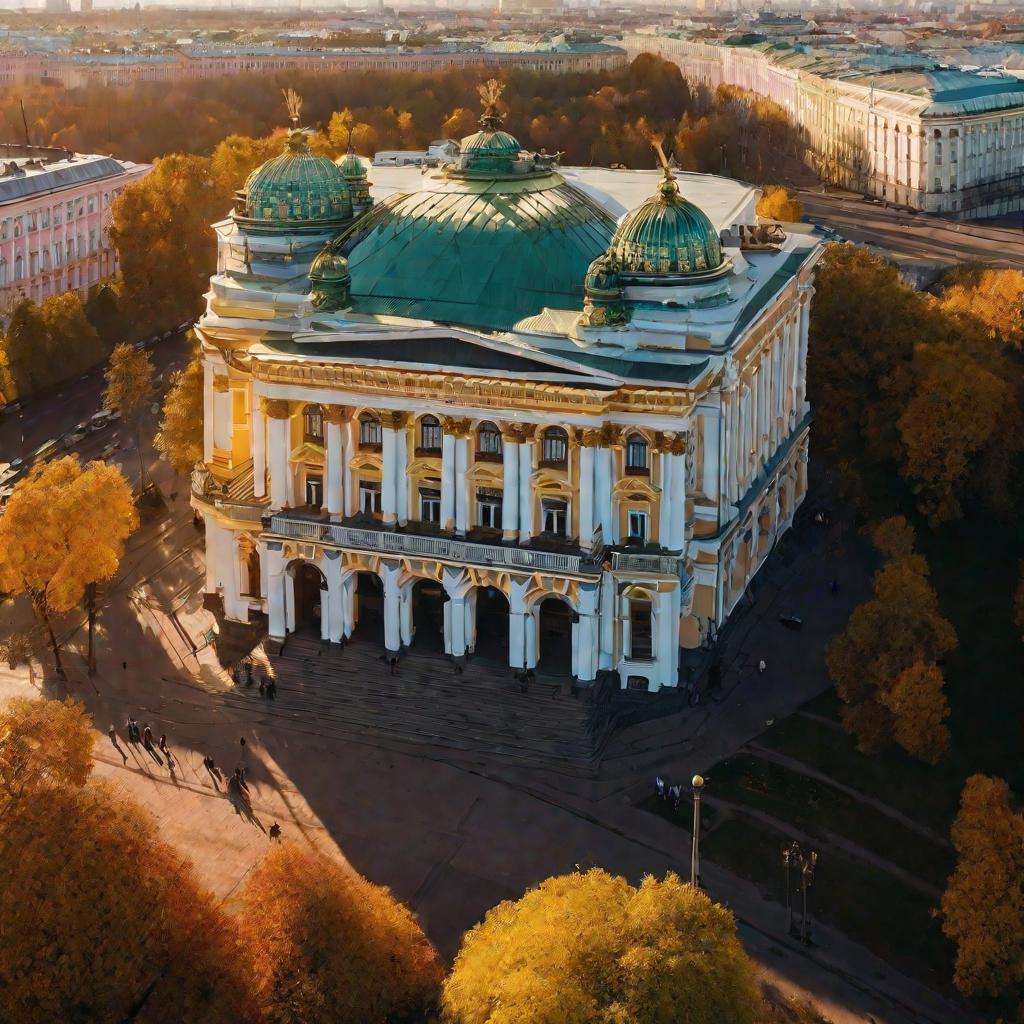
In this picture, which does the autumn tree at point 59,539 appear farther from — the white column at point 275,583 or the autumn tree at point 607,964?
the autumn tree at point 607,964

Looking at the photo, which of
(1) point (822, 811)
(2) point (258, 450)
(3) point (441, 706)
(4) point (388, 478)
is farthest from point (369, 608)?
(1) point (822, 811)

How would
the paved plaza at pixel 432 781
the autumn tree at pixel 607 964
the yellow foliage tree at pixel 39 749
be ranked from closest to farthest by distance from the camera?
1. the autumn tree at pixel 607 964
2. the yellow foliage tree at pixel 39 749
3. the paved plaza at pixel 432 781

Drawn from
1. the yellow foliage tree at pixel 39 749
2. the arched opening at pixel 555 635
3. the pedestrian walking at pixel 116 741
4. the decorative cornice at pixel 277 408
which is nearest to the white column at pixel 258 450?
the decorative cornice at pixel 277 408

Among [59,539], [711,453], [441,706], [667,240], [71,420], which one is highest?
[667,240]

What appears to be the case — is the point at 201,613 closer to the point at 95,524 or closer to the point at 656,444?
the point at 95,524

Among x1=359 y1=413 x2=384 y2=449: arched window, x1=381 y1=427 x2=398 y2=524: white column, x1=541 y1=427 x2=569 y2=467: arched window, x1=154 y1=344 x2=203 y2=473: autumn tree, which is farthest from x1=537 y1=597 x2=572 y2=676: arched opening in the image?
x1=154 y1=344 x2=203 y2=473: autumn tree

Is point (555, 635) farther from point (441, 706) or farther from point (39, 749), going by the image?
point (39, 749)

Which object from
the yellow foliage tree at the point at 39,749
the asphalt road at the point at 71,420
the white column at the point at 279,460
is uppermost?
the white column at the point at 279,460

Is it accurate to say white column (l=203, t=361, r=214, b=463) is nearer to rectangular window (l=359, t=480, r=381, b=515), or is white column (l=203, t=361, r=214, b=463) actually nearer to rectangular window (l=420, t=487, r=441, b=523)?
rectangular window (l=359, t=480, r=381, b=515)
